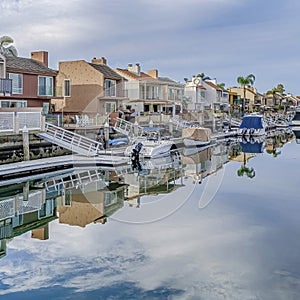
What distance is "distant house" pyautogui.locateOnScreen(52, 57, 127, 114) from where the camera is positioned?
44750mm

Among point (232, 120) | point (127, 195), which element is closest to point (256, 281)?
point (127, 195)

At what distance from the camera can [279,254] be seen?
11766 mm

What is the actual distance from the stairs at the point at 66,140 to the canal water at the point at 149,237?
3.20 m

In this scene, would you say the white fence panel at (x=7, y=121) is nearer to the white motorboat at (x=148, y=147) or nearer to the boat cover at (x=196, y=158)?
the white motorboat at (x=148, y=147)

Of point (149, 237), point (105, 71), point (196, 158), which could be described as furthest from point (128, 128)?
point (149, 237)

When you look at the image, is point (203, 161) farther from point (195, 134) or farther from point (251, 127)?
point (251, 127)

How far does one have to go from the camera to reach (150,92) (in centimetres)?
5619

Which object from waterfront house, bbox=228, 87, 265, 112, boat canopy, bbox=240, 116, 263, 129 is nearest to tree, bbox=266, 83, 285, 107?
waterfront house, bbox=228, 87, 265, 112

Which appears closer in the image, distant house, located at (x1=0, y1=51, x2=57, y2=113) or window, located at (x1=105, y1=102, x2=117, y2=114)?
distant house, located at (x1=0, y1=51, x2=57, y2=113)

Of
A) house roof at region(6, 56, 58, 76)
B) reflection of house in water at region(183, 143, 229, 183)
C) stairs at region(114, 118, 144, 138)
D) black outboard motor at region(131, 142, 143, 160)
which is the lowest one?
reflection of house in water at region(183, 143, 229, 183)

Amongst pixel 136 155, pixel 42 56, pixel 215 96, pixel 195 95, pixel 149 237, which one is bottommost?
pixel 149 237

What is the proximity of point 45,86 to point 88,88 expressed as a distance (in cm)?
883

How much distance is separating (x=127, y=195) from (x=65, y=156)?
962 centimetres

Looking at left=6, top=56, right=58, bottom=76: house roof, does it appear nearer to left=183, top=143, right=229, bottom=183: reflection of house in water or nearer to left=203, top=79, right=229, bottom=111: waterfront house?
left=183, top=143, right=229, bottom=183: reflection of house in water
